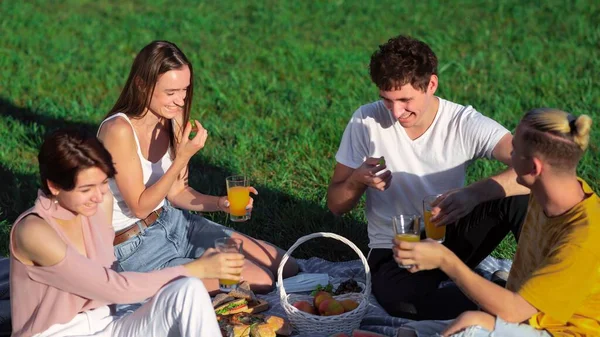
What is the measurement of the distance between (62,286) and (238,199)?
1462 millimetres

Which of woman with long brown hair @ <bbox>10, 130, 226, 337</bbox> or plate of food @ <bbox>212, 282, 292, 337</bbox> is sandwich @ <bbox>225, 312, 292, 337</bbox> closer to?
plate of food @ <bbox>212, 282, 292, 337</bbox>

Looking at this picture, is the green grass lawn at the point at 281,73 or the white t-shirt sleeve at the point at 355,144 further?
the green grass lawn at the point at 281,73

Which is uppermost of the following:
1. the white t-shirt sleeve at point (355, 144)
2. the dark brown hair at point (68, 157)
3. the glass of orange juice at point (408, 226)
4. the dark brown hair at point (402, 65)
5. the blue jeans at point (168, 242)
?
the dark brown hair at point (402, 65)

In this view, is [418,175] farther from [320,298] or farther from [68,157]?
[68,157]

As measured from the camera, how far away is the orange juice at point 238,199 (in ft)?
17.1

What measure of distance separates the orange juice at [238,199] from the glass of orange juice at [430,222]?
3.50ft

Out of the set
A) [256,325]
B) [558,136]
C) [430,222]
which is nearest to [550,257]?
[558,136]

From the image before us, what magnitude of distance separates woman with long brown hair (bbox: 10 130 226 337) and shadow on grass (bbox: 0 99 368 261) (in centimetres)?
213

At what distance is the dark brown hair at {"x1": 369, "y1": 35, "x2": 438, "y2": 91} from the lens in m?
4.90

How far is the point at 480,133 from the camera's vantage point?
516cm

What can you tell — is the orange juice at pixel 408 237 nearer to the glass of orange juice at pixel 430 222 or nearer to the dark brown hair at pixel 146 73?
the glass of orange juice at pixel 430 222

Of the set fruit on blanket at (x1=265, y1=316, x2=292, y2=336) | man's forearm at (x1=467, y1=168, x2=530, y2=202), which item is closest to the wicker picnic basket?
fruit on blanket at (x1=265, y1=316, x2=292, y2=336)

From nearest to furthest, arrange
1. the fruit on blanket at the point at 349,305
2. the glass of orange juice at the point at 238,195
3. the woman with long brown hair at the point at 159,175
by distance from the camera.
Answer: the fruit on blanket at the point at 349,305 → the woman with long brown hair at the point at 159,175 → the glass of orange juice at the point at 238,195

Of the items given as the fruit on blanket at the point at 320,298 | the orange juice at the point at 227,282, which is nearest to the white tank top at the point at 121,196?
the orange juice at the point at 227,282
